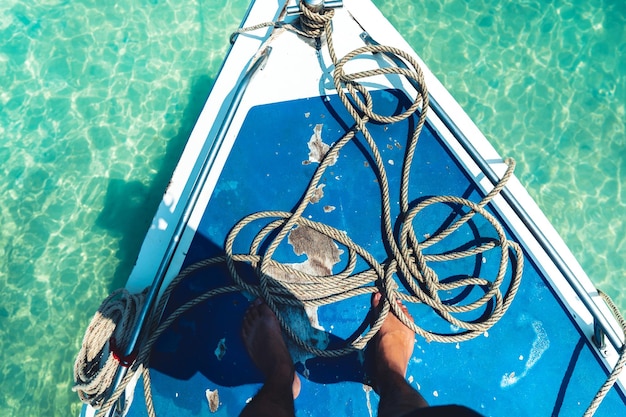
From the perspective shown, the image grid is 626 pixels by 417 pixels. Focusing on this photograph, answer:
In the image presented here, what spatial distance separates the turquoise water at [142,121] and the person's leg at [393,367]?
1778 mm

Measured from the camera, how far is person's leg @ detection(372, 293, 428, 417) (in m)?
1.68

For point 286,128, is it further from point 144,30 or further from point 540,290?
point 144,30

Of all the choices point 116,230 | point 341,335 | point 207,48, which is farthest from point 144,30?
A: point 341,335

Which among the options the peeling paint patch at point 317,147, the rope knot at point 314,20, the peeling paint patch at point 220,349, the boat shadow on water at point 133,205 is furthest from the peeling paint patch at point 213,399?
the rope knot at point 314,20

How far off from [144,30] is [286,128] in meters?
1.94

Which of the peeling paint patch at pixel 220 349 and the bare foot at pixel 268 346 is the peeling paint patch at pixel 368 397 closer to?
the bare foot at pixel 268 346

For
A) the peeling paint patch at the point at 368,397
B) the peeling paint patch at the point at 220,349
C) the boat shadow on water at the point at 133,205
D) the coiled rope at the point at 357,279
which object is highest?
the coiled rope at the point at 357,279

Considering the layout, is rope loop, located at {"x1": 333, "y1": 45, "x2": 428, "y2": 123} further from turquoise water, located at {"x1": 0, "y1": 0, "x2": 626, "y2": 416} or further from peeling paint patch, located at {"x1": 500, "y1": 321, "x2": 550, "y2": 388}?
turquoise water, located at {"x1": 0, "y1": 0, "x2": 626, "y2": 416}

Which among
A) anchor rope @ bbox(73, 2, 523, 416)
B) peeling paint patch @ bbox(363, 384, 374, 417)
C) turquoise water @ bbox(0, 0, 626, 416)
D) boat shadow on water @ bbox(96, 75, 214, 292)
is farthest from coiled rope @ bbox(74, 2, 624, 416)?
turquoise water @ bbox(0, 0, 626, 416)

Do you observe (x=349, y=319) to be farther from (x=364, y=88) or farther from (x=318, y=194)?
(x=364, y=88)

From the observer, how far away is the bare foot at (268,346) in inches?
72.1

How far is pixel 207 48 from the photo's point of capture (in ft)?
11.0

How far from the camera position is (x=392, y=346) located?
1.88 metres

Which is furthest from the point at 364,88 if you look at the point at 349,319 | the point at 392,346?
the point at 392,346
